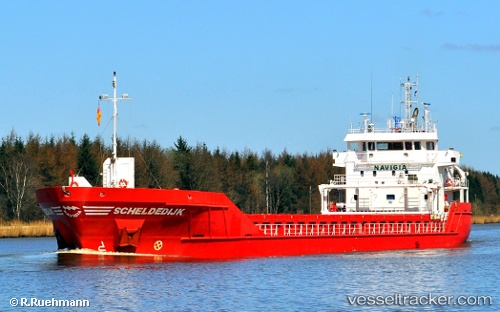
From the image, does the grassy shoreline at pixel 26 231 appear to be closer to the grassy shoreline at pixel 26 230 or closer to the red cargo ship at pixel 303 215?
the grassy shoreline at pixel 26 230

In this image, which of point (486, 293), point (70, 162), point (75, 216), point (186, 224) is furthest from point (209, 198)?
point (70, 162)

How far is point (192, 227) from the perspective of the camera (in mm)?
34594

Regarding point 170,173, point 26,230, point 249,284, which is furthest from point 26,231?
point 249,284

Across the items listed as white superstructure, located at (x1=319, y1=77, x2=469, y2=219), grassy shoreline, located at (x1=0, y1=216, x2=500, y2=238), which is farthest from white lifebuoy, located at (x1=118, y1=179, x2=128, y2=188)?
grassy shoreline, located at (x1=0, y1=216, x2=500, y2=238)

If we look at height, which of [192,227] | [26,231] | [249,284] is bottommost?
[249,284]

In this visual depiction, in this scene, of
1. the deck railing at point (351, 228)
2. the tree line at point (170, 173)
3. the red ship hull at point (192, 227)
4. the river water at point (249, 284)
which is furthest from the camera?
the tree line at point (170, 173)

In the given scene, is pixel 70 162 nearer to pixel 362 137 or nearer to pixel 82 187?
pixel 362 137

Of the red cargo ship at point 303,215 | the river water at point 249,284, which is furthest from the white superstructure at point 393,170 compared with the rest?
the river water at point 249,284

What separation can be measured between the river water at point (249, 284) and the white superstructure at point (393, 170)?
727cm

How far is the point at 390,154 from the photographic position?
45719mm

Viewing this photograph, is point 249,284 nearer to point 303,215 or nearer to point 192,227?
point 192,227

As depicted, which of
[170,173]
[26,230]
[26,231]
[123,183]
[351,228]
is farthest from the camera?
[170,173]

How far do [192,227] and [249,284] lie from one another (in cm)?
578

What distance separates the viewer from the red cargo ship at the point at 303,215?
107 feet
